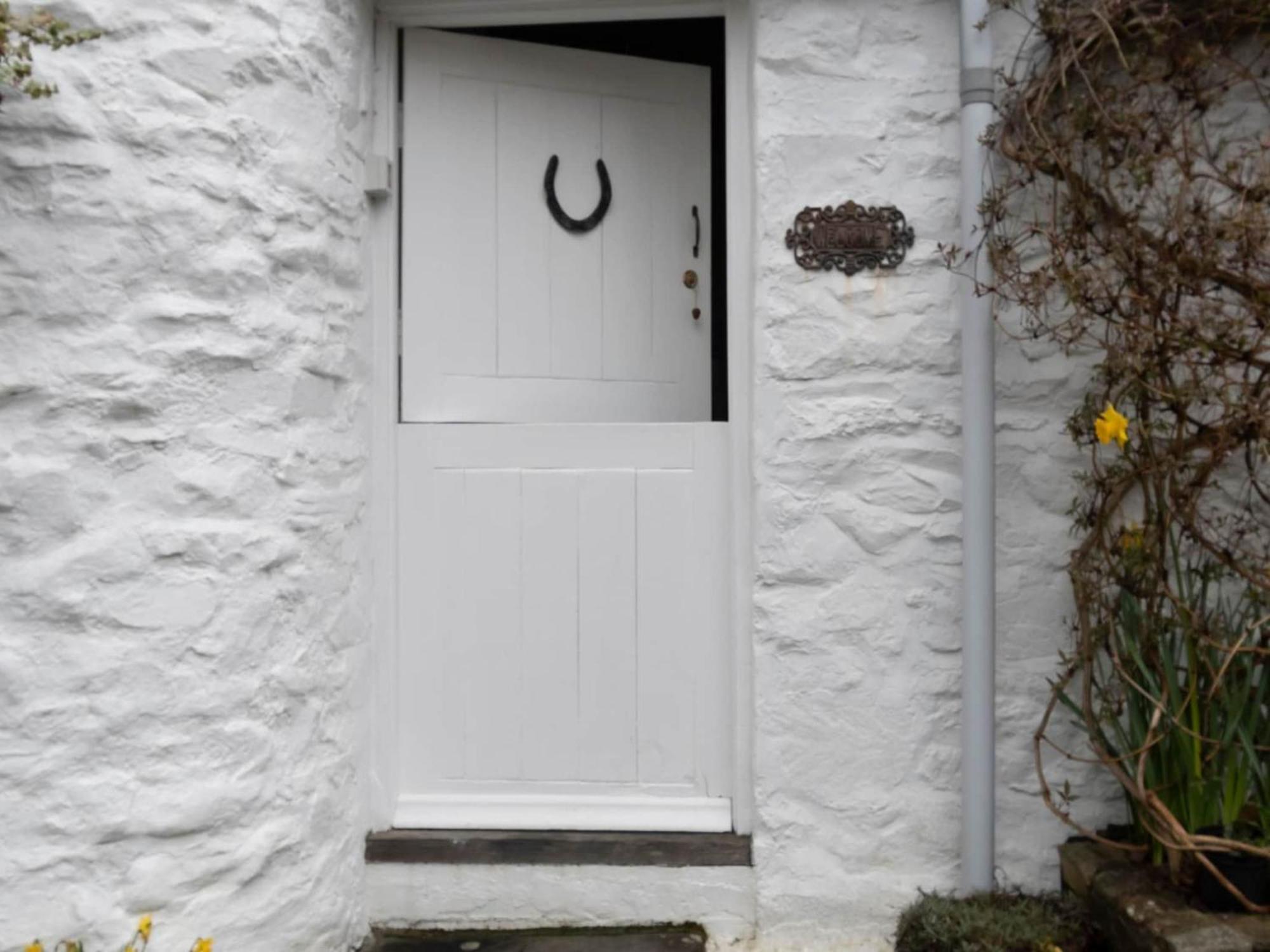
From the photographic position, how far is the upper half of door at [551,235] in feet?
10.3

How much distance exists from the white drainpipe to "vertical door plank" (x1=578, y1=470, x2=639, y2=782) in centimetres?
88

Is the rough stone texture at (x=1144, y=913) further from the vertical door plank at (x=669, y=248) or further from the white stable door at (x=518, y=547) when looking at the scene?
the vertical door plank at (x=669, y=248)

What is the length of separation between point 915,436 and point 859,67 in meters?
0.96

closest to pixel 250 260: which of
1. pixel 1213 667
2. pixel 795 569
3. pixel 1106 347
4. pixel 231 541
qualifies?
pixel 231 541

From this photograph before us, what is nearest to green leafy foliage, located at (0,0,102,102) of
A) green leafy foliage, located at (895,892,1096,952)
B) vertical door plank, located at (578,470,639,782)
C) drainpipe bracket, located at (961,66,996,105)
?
vertical door plank, located at (578,470,639,782)

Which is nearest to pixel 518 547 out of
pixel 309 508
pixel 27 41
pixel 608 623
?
pixel 608 623

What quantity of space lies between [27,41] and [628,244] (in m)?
1.61

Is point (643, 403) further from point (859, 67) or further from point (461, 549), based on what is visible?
point (859, 67)

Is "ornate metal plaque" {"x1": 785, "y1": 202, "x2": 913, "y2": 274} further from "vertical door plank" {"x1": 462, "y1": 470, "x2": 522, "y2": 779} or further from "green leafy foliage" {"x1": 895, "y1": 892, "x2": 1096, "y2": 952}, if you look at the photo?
"green leafy foliage" {"x1": 895, "y1": 892, "x2": 1096, "y2": 952}

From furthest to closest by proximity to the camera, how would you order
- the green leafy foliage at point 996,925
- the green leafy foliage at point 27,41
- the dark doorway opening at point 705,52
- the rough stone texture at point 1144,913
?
the dark doorway opening at point 705,52 → the green leafy foliage at point 996,925 → the rough stone texture at point 1144,913 → the green leafy foliage at point 27,41

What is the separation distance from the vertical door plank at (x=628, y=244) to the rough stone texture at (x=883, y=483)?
0.52 metres

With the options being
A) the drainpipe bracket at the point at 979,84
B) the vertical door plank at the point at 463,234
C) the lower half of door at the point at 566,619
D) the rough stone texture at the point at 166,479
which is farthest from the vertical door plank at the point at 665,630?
the drainpipe bracket at the point at 979,84

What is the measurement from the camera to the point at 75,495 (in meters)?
2.34

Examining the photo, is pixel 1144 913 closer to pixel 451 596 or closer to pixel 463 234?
pixel 451 596
